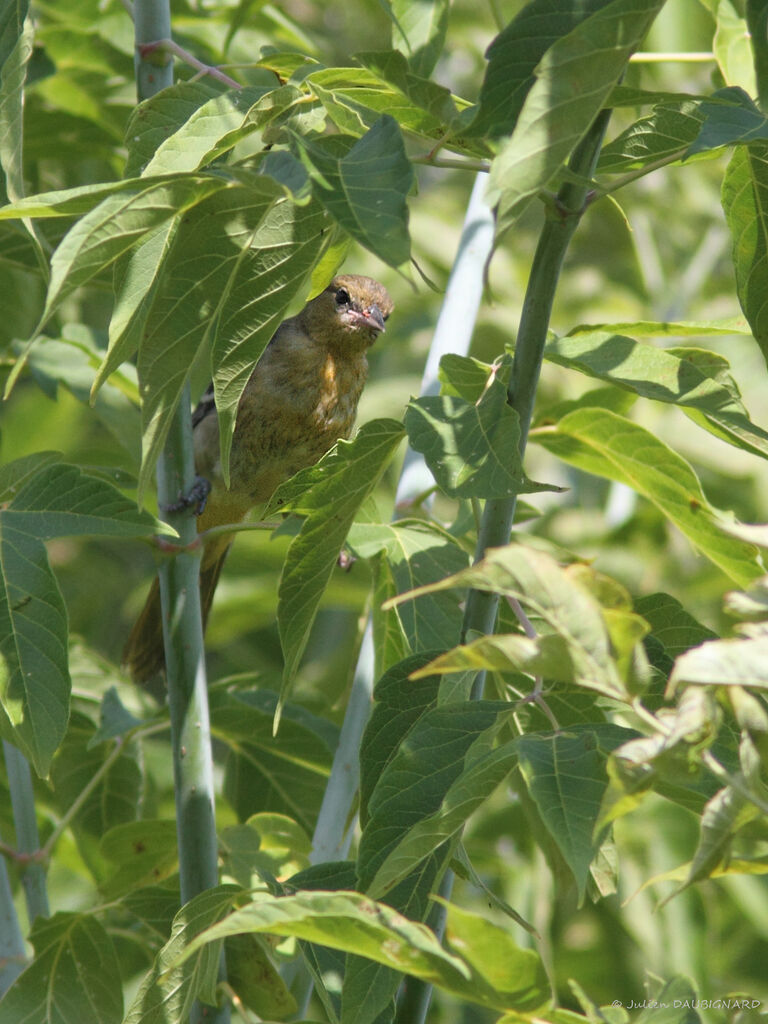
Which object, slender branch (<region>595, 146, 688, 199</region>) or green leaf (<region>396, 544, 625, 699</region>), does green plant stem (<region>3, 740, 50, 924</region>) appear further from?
slender branch (<region>595, 146, 688, 199</region>)

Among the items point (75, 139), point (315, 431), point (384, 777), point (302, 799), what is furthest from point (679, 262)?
point (384, 777)

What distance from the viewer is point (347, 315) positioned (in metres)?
3.94

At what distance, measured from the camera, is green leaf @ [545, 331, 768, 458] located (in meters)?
1.57

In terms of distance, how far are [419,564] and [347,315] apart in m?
2.05

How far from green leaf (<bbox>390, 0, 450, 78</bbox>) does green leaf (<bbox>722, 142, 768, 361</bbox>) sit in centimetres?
42

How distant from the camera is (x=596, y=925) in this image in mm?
4652

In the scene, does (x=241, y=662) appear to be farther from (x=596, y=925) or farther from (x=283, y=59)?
(x=283, y=59)

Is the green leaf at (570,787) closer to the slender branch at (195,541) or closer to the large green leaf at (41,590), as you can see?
the large green leaf at (41,590)

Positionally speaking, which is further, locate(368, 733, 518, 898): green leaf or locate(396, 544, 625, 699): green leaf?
locate(368, 733, 518, 898): green leaf

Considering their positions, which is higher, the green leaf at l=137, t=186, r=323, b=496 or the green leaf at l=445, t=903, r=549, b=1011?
the green leaf at l=137, t=186, r=323, b=496

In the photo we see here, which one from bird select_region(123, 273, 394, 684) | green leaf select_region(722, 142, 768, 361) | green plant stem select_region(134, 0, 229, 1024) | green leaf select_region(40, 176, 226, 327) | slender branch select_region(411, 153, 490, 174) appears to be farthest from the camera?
bird select_region(123, 273, 394, 684)

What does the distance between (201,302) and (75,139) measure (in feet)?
5.78

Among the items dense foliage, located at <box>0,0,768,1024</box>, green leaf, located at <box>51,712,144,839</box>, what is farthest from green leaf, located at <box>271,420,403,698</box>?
green leaf, located at <box>51,712,144,839</box>

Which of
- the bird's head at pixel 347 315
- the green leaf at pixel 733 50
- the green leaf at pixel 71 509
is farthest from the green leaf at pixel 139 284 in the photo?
the bird's head at pixel 347 315
